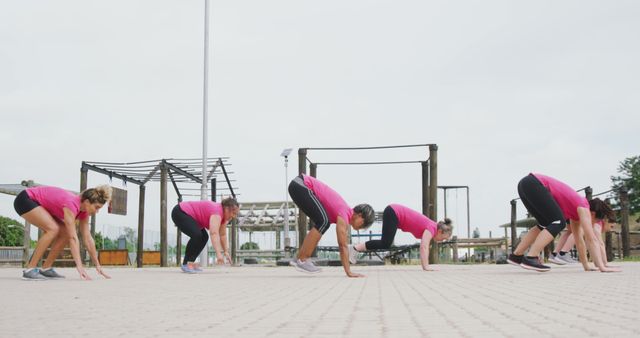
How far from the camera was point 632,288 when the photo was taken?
5844 millimetres

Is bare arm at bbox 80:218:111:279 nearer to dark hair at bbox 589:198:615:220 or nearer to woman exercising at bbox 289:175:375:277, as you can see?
woman exercising at bbox 289:175:375:277

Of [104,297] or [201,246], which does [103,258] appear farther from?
[104,297]

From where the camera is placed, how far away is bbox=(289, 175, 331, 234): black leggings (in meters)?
9.07

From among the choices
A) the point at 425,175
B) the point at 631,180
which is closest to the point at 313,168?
the point at 425,175

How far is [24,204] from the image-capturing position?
8500 millimetres

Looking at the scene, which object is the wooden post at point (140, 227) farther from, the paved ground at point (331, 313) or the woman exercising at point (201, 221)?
the paved ground at point (331, 313)

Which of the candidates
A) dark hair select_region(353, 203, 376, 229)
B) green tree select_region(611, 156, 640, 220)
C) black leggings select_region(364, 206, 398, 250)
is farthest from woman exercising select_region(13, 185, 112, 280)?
green tree select_region(611, 156, 640, 220)

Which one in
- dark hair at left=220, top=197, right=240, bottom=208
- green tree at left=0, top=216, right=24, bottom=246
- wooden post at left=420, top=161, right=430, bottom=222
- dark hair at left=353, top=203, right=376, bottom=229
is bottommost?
green tree at left=0, top=216, right=24, bottom=246

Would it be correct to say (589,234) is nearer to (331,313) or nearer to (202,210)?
(331,313)

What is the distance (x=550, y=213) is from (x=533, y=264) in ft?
2.38

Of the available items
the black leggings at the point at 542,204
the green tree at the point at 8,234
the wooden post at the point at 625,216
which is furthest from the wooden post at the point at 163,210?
the green tree at the point at 8,234

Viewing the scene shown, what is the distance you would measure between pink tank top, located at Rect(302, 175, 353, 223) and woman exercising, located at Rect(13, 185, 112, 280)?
2.69 meters

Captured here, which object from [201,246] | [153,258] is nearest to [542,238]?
[201,246]

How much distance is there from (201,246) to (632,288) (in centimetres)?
701
